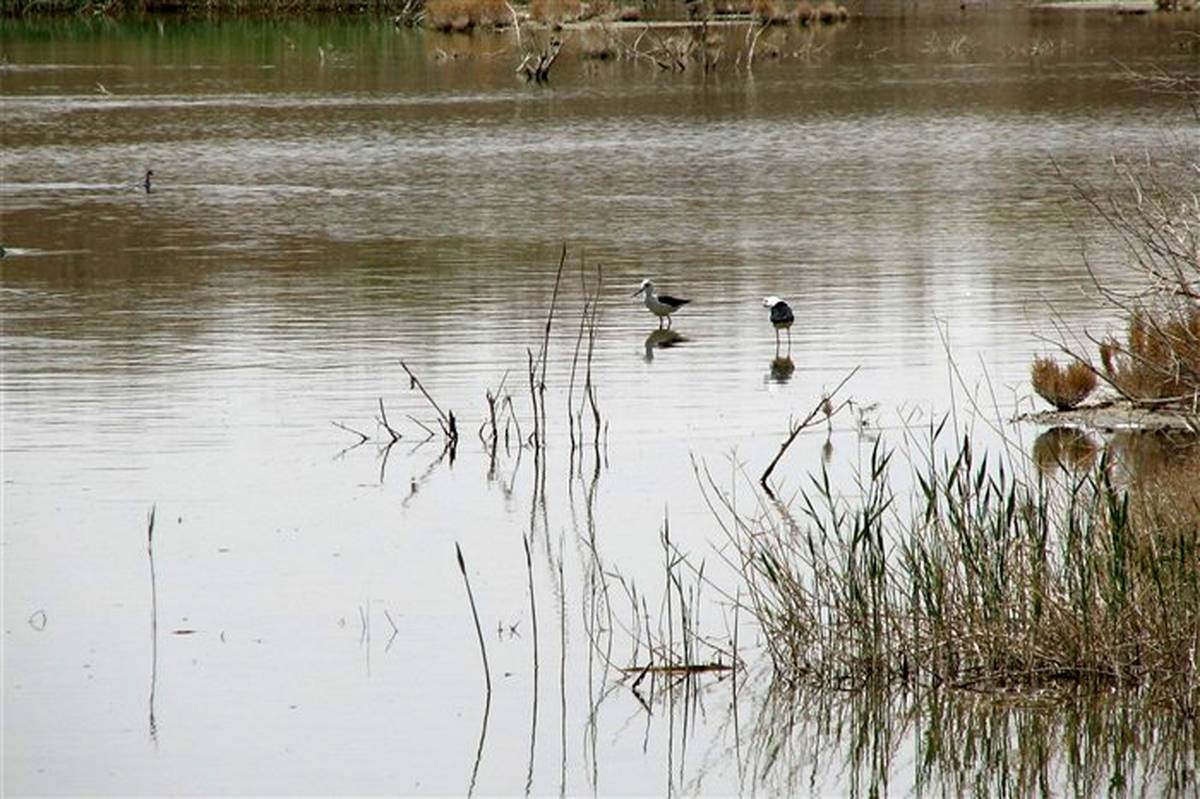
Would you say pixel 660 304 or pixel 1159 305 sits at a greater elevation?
pixel 1159 305

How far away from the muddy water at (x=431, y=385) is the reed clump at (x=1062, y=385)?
0.32m

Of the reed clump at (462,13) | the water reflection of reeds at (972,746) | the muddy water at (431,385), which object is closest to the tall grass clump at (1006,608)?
the water reflection of reeds at (972,746)

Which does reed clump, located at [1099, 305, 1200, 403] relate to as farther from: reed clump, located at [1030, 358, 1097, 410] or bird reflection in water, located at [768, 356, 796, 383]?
bird reflection in water, located at [768, 356, 796, 383]

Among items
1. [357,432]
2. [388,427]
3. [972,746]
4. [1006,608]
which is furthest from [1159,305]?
[972,746]

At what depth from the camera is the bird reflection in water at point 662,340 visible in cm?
1596

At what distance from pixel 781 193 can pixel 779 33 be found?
3202 centimetres

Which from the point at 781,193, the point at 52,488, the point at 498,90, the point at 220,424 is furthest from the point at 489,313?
the point at 498,90

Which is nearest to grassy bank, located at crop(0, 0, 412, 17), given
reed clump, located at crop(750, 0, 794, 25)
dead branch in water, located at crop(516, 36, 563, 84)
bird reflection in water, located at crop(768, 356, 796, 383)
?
reed clump, located at crop(750, 0, 794, 25)

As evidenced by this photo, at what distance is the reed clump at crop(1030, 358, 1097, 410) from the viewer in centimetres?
1296

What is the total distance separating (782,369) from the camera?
1480 cm

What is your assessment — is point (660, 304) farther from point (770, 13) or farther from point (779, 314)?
point (770, 13)

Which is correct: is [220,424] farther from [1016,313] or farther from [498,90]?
[498,90]

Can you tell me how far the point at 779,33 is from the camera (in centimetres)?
5812

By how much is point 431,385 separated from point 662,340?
242 cm
